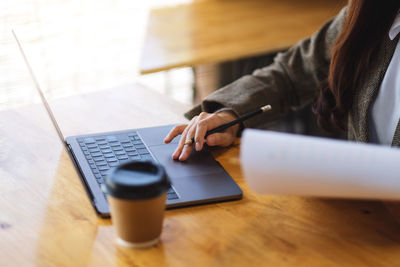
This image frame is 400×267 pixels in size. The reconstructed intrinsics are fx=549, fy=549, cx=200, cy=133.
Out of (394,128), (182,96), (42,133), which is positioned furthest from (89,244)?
(182,96)

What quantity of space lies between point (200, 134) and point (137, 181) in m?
0.37

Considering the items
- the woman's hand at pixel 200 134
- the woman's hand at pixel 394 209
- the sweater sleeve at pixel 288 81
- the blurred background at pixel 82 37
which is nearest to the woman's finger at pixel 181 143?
the woman's hand at pixel 200 134

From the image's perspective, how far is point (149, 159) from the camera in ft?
3.35

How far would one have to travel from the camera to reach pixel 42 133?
1.18 meters

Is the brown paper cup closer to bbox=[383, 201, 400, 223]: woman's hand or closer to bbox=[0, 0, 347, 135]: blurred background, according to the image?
bbox=[383, 201, 400, 223]: woman's hand

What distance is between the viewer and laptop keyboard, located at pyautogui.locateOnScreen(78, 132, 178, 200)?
3.24 feet

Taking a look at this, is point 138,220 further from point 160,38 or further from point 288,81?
point 160,38

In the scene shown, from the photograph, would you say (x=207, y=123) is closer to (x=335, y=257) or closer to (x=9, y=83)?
(x=335, y=257)

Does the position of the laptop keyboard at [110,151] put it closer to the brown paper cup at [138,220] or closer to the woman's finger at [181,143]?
the woman's finger at [181,143]

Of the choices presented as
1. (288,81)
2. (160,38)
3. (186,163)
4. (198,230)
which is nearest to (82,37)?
(160,38)

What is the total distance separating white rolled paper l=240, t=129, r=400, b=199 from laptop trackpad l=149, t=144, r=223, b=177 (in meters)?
0.27

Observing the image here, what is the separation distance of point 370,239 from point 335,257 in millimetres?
78

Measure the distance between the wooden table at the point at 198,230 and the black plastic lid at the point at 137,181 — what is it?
100 millimetres

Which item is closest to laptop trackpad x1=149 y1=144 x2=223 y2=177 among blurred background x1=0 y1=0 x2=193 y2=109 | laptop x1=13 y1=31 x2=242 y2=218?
laptop x1=13 y1=31 x2=242 y2=218
